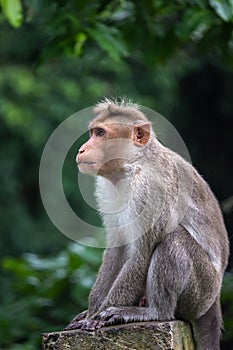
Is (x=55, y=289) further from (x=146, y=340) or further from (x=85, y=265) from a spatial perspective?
(x=146, y=340)

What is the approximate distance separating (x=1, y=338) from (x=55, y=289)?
66 cm

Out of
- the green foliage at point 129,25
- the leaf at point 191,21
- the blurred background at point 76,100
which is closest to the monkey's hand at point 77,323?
the blurred background at point 76,100

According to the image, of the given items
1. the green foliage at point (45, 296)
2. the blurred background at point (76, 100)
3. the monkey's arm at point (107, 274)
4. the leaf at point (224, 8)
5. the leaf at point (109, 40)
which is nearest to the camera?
the monkey's arm at point (107, 274)

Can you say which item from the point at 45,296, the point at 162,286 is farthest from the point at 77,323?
the point at 45,296

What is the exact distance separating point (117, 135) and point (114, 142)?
5 cm

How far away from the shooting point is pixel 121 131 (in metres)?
5.16

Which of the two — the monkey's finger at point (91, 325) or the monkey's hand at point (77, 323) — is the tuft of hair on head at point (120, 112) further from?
the monkey's finger at point (91, 325)

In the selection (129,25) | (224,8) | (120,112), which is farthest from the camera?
(129,25)

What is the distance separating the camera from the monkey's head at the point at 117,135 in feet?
16.6

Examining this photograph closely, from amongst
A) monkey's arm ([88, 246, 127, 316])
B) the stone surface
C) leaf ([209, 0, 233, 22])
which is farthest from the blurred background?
the stone surface

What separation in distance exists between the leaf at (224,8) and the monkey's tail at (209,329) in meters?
1.85

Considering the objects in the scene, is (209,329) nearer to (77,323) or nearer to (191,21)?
(77,323)

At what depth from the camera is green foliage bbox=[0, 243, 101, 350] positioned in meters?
7.47

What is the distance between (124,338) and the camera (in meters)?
4.17
